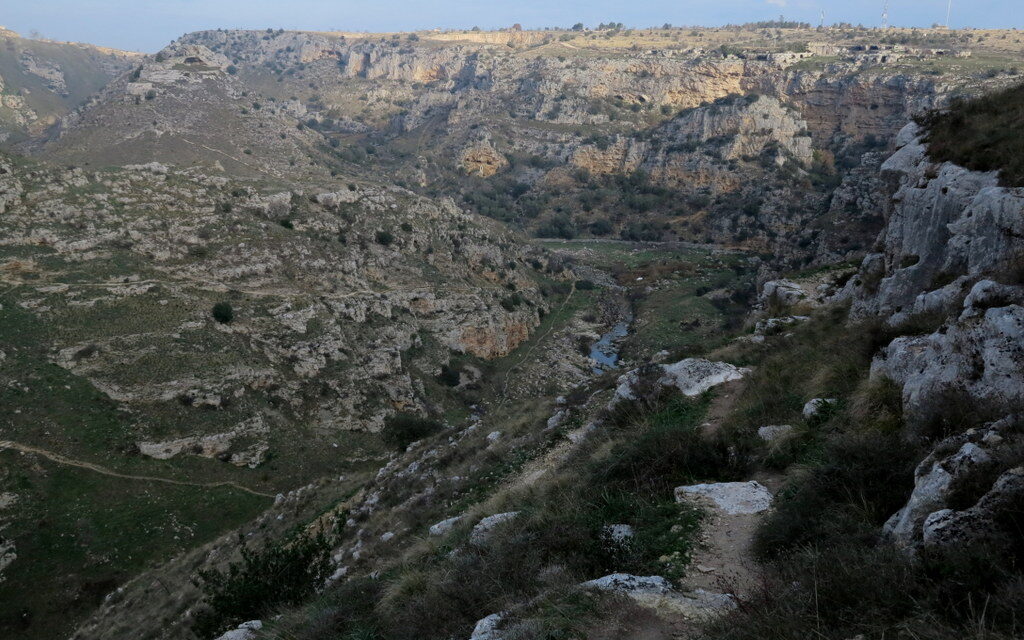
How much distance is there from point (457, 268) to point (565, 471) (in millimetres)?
39142

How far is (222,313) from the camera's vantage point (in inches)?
1174

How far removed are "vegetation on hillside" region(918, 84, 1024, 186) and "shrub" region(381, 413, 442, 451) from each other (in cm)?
2198

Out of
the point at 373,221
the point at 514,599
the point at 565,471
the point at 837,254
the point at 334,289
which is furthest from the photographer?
the point at 373,221

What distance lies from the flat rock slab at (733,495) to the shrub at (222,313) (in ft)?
92.9

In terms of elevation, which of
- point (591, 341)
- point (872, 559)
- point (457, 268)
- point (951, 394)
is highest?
point (951, 394)

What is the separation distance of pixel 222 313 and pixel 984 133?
3041cm

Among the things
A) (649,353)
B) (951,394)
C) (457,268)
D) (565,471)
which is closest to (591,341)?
(649,353)

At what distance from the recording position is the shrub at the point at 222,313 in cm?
2970

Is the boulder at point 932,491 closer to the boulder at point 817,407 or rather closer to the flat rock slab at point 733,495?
the flat rock slab at point 733,495

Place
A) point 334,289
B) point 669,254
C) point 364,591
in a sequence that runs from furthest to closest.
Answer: point 669,254, point 334,289, point 364,591

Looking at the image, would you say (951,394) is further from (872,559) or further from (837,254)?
(837,254)

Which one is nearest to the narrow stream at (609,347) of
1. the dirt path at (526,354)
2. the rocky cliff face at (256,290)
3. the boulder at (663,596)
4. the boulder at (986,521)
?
the dirt path at (526,354)

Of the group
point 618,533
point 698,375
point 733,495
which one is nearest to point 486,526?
point 618,533

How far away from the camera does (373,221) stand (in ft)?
148
